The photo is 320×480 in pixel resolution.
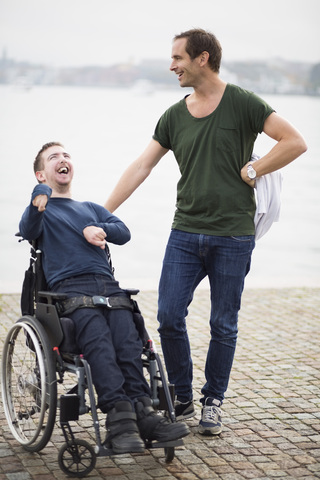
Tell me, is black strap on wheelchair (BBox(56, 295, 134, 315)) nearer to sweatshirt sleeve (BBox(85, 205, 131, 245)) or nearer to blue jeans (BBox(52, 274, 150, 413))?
blue jeans (BBox(52, 274, 150, 413))

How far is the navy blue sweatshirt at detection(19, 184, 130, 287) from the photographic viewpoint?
3943 millimetres

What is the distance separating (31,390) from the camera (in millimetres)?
4012

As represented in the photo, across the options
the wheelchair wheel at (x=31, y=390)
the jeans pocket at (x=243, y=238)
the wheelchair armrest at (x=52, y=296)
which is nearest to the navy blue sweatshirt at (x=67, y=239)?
the wheelchair armrest at (x=52, y=296)

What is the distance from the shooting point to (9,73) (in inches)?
2037

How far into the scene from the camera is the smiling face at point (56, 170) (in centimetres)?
412

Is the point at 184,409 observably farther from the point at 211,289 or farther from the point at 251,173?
the point at 251,173

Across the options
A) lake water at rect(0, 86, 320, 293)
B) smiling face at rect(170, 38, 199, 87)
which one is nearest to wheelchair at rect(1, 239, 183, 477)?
smiling face at rect(170, 38, 199, 87)

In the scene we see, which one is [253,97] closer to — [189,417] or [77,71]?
[189,417]

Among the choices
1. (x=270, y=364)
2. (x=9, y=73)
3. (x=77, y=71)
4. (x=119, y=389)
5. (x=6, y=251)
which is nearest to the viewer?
(x=119, y=389)

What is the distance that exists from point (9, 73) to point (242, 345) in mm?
47864

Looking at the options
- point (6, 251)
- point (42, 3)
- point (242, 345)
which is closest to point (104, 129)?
point (42, 3)

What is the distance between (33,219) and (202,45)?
1171 mm

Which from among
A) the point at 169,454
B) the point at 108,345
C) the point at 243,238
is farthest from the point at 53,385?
the point at 243,238

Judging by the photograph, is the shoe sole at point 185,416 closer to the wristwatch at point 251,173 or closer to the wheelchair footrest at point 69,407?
the wheelchair footrest at point 69,407
